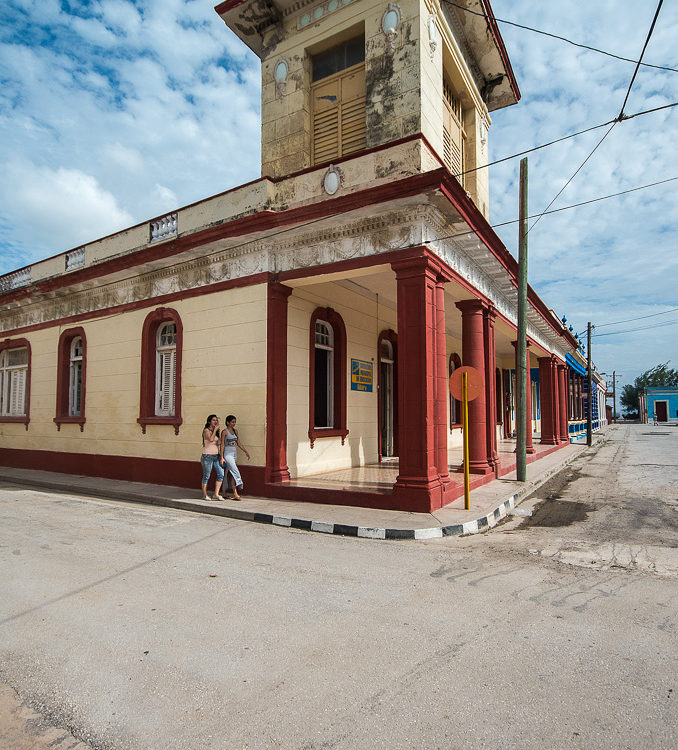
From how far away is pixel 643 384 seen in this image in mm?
98500

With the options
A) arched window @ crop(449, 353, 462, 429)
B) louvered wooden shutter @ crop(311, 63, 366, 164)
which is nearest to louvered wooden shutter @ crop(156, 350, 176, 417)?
louvered wooden shutter @ crop(311, 63, 366, 164)

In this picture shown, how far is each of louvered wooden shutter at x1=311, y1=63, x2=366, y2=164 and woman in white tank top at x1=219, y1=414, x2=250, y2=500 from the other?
554cm

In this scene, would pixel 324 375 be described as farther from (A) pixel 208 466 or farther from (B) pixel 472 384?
(B) pixel 472 384

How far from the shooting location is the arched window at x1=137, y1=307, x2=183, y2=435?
1181 cm

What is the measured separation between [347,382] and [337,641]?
8.63 m

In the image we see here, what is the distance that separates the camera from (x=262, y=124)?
11008mm

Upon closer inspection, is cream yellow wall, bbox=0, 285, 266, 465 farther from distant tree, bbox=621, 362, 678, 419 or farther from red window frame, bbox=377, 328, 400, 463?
distant tree, bbox=621, 362, 678, 419

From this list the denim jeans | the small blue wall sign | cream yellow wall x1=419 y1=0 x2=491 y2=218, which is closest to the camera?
cream yellow wall x1=419 y1=0 x2=491 y2=218

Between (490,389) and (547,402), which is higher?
(490,389)

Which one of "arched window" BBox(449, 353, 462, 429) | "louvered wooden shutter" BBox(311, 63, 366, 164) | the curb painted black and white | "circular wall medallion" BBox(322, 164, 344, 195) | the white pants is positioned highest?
"louvered wooden shutter" BBox(311, 63, 366, 164)

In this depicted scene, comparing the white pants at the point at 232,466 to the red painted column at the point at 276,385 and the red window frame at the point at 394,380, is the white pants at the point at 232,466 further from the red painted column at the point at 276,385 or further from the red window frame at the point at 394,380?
the red window frame at the point at 394,380

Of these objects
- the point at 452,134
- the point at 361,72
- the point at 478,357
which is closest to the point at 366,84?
the point at 361,72

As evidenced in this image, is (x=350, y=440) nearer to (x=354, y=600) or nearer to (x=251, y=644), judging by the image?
(x=354, y=600)

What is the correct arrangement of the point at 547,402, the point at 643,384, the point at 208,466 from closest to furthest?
the point at 208,466 → the point at 547,402 → the point at 643,384
